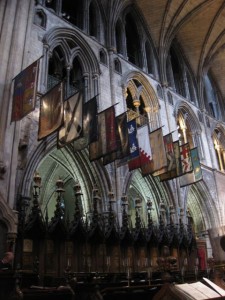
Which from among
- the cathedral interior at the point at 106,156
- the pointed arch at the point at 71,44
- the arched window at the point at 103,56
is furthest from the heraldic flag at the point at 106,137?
the arched window at the point at 103,56

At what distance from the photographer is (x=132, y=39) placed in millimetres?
20156

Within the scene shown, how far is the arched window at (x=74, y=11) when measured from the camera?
16203 mm

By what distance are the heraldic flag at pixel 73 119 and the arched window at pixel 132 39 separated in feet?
35.7

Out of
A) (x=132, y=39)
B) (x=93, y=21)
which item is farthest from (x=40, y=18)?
(x=132, y=39)

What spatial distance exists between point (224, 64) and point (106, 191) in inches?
708

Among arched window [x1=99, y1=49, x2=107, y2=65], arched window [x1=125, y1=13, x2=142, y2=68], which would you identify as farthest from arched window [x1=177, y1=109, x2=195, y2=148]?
arched window [x1=99, y1=49, x2=107, y2=65]

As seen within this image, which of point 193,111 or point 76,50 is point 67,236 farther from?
point 193,111

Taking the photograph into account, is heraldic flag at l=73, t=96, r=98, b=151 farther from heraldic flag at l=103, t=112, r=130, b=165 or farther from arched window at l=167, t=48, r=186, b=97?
arched window at l=167, t=48, r=186, b=97

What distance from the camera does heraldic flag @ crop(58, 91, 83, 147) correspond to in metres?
9.16

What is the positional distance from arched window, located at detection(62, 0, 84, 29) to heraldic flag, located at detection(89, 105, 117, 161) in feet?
24.5

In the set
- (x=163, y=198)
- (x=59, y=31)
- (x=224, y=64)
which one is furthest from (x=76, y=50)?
(x=224, y=64)

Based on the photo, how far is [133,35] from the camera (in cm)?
2023

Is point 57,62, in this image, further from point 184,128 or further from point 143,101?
point 184,128

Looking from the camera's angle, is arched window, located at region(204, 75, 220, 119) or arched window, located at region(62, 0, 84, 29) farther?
arched window, located at region(204, 75, 220, 119)
